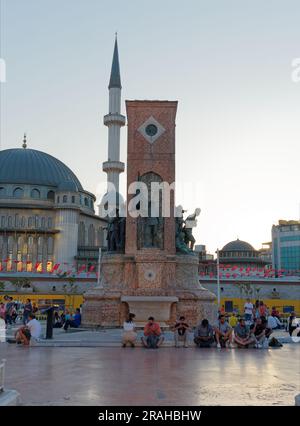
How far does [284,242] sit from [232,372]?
101m

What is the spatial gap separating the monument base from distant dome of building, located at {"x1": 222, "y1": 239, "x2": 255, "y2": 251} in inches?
2784

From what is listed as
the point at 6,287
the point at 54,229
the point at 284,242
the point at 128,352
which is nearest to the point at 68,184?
the point at 54,229

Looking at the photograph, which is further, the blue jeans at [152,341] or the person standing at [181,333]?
the person standing at [181,333]

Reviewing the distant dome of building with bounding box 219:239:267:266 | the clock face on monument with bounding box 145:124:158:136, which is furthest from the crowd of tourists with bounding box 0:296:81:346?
the distant dome of building with bounding box 219:239:267:266

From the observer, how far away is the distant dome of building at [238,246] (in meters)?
89.6

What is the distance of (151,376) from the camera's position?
8.85 m

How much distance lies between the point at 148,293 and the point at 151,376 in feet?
33.1

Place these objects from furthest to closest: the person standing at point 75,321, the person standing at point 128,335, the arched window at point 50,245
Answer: the arched window at point 50,245
the person standing at point 75,321
the person standing at point 128,335

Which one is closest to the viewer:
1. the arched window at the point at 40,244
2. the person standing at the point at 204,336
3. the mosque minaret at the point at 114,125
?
the person standing at the point at 204,336

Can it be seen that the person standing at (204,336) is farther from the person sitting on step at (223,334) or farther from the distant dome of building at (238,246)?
the distant dome of building at (238,246)

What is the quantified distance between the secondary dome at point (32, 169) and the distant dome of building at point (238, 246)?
91.5ft

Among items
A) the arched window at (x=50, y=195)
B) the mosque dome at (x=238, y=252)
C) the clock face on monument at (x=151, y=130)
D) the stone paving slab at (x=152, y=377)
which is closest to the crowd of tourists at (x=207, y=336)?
the stone paving slab at (x=152, y=377)

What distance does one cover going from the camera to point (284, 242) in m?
107
